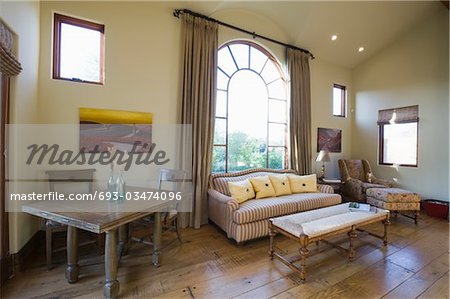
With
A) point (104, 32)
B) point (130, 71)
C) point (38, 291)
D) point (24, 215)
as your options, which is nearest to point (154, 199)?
point (38, 291)

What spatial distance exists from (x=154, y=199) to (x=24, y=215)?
4.63ft

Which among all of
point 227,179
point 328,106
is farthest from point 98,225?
point 328,106

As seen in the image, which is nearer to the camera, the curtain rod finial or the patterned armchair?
the curtain rod finial

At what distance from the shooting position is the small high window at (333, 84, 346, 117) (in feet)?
18.5

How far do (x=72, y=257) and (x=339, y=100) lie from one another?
20.4 ft

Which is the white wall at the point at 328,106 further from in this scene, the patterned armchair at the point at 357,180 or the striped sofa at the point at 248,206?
the striped sofa at the point at 248,206

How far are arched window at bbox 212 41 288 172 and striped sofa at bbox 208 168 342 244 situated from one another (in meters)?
0.45

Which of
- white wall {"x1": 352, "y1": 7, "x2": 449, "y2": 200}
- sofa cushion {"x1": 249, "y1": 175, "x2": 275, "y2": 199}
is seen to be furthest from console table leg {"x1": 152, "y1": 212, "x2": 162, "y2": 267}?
white wall {"x1": 352, "y1": 7, "x2": 449, "y2": 200}

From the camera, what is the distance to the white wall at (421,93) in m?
4.27

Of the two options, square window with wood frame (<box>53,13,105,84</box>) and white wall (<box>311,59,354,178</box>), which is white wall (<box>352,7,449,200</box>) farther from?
square window with wood frame (<box>53,13,105,84</box>)

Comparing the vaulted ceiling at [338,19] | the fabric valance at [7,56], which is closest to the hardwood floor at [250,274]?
the fabric valance at [7,56]

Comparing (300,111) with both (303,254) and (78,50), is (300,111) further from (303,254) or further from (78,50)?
(78,50)

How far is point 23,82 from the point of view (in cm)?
228

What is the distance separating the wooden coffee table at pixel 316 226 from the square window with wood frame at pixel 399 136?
284cm
